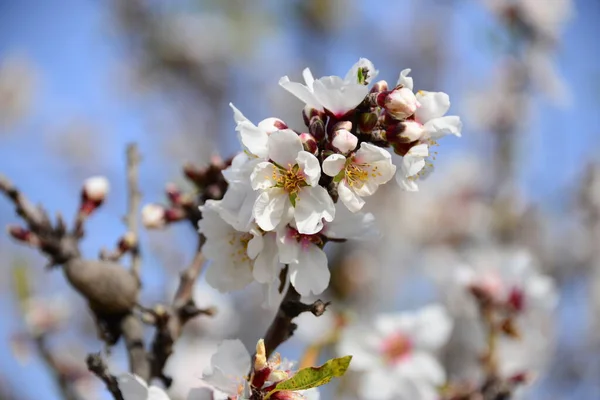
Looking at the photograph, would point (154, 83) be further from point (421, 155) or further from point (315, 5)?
point (421, 155)

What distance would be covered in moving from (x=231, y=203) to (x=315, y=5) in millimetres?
5906

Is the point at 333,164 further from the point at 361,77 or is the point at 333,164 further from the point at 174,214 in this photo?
the point at 174,214

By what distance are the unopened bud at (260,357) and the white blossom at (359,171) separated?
28cm

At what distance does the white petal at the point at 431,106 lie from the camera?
111 cm

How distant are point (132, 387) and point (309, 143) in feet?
1.72

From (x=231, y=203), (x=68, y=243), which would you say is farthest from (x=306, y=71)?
(x=68, y=243)

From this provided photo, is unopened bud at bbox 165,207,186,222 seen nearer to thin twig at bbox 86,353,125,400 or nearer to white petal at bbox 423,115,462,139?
thin twig at bbox 86,353,125,400

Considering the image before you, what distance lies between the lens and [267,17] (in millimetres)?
7945

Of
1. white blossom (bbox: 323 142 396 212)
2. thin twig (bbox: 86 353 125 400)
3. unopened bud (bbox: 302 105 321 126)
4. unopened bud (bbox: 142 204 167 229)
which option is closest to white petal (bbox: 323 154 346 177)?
white blossom (bbox: 323 142 396 212)

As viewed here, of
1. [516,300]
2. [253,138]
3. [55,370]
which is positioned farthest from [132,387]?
[516,300]

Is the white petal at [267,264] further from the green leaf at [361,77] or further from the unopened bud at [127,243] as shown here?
the unopened bud at [127,243]

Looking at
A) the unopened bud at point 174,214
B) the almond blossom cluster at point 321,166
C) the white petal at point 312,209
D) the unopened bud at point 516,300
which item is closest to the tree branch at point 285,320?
the almond blossom cluster at point 321,166

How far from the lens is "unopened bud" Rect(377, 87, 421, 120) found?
3.45 ft

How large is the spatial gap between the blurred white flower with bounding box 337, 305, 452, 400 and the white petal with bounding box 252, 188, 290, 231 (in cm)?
111
